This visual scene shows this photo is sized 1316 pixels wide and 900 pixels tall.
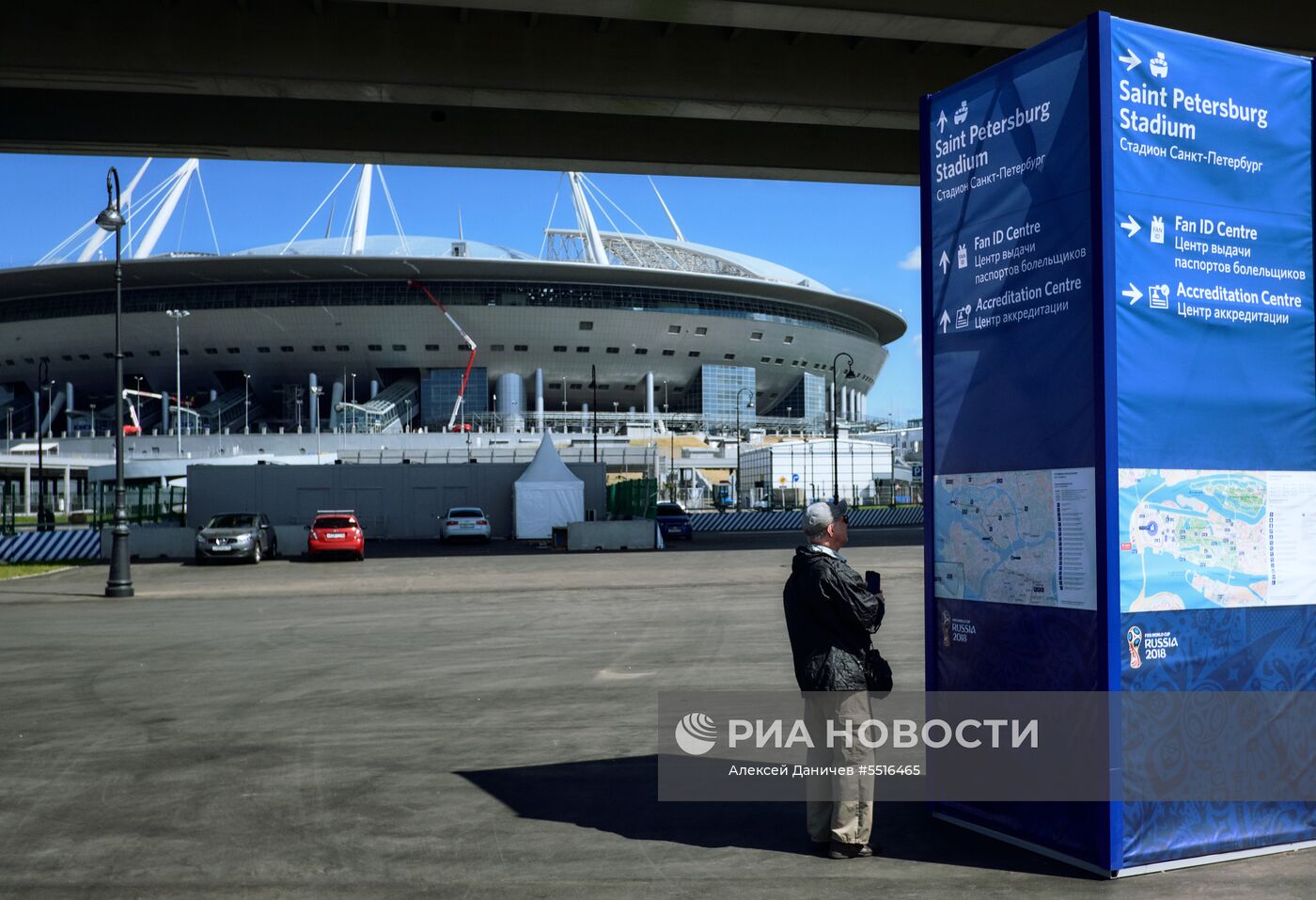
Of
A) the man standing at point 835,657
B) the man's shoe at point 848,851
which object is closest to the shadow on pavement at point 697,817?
the man's shoe at point 848,851

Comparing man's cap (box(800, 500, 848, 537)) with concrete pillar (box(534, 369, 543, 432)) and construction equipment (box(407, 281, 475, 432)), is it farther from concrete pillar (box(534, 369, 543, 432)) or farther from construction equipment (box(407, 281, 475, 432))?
concrete pillar (box(534, 369, 543, 432))

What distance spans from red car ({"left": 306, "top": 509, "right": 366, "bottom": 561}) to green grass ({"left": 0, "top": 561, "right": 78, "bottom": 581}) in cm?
703

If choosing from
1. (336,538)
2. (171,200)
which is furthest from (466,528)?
(171,200)

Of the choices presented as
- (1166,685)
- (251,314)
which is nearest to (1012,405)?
(1166,685)

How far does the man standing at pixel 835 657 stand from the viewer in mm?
5938

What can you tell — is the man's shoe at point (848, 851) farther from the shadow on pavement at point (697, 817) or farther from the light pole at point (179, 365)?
the light pole at point (179, 365)

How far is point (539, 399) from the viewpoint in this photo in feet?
378

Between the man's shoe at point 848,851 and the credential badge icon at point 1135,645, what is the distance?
1.59m

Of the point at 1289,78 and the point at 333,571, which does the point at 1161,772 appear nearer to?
the point at 1289,78

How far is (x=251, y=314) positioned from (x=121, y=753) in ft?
343

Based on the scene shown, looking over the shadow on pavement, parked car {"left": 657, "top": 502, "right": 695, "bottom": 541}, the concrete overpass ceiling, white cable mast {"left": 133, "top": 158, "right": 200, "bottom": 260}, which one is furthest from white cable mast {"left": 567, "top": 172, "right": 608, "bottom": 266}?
the shadow on pavement

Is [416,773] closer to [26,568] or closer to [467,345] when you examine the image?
[26,568]

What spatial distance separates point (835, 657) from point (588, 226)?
111m

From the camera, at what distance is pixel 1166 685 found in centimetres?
594
